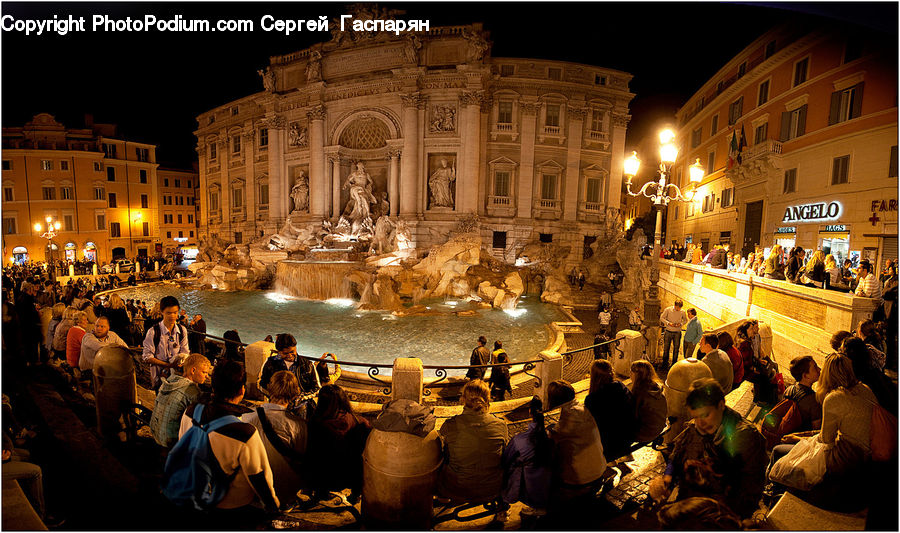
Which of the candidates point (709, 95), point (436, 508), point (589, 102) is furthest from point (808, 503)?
→ point (709, 95)

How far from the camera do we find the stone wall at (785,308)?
22.3 feet

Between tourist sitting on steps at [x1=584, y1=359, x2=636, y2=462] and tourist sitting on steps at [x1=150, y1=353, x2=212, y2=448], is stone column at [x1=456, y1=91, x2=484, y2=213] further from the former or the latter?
tourist sitting on steps at [x1=150, y1=353, x2=212, y2=448]

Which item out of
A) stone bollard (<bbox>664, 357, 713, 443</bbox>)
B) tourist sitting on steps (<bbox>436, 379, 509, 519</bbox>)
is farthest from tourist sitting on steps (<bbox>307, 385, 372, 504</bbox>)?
stone bollard (<bbox>664, 357, 713, 443</bbox>)

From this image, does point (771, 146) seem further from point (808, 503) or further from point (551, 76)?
point (808, 503)

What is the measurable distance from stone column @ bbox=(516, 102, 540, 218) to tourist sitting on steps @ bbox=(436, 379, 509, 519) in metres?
22.6

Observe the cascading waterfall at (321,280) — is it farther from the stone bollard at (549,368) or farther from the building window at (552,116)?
the building window at (552,116)

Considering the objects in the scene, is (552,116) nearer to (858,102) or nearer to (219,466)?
(858,102)

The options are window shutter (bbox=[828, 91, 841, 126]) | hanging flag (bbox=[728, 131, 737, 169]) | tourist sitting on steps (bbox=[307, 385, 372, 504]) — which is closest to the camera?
tourist sitting on steps (bbox=[307, 385, 372, 504])

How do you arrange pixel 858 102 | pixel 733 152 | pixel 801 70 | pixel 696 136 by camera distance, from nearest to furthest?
pixel 858 102 < pixel 801 70 < pixel 733 152 < pixel 696 136

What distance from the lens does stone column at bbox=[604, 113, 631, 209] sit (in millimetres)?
25016

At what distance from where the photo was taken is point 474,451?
115 inches

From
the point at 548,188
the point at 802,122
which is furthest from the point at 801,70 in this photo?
the point at 548,188

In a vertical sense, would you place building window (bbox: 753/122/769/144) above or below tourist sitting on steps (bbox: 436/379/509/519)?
above

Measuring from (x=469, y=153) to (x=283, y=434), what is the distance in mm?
22444
